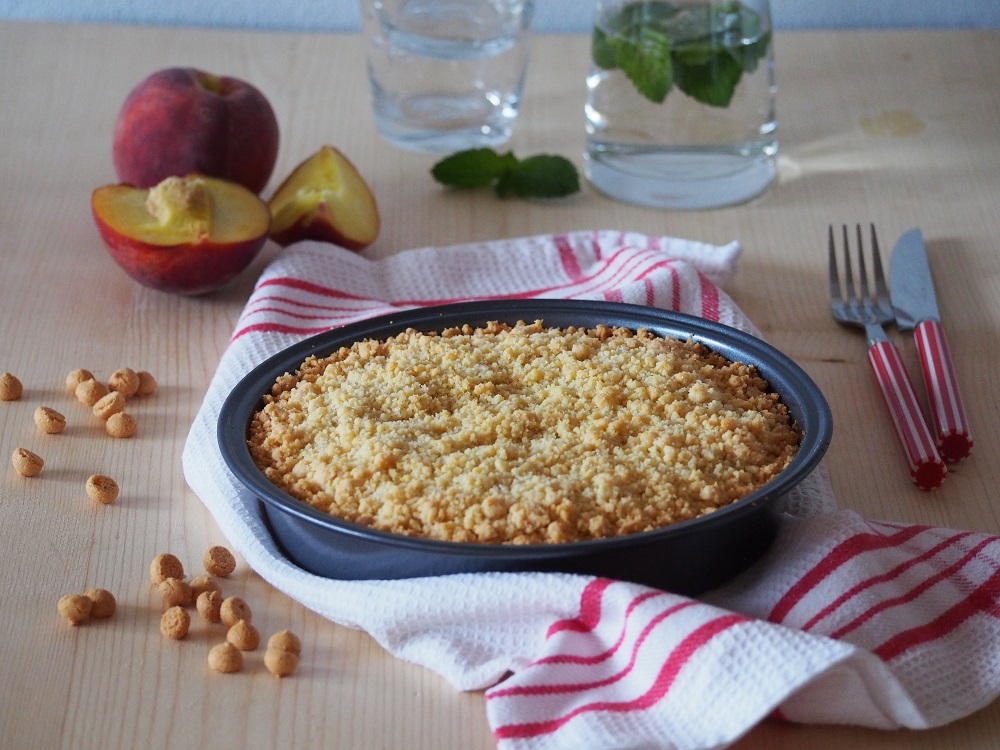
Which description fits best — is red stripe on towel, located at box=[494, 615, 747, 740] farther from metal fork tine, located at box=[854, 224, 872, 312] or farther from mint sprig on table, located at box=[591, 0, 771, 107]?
mint sprig on table, located at box=[591, 0, 771, 107]

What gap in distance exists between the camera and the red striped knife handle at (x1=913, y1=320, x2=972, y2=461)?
104 centimetres

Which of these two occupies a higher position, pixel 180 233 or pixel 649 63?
Answer: pixel 649 63

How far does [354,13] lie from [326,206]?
30.7 inches

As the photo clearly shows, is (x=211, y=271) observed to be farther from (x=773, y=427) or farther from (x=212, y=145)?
(x=773, y=427)

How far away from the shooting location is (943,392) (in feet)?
3.56

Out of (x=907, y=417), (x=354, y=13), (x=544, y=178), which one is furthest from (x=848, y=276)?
(x=354, y=13)

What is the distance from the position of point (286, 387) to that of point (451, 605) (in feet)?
0.92

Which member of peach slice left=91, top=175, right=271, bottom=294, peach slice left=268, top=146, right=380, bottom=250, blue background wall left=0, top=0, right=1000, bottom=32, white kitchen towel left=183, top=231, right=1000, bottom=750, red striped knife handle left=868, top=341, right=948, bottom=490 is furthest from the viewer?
blue background wall left=0, top=0, right=1000, bottom=32

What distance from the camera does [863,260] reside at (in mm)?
1289

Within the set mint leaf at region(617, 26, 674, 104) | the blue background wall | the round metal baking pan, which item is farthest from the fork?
the blue background wall

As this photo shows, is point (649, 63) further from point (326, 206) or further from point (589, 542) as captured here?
point (589, 542)

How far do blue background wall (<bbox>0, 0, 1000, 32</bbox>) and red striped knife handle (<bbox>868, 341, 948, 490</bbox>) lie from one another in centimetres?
99

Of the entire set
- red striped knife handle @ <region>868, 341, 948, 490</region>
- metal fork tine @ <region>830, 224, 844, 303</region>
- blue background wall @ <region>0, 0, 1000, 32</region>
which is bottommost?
blue background wall @ <region>0, 0, 1000, 32</region>

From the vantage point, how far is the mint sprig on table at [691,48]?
1372mm
